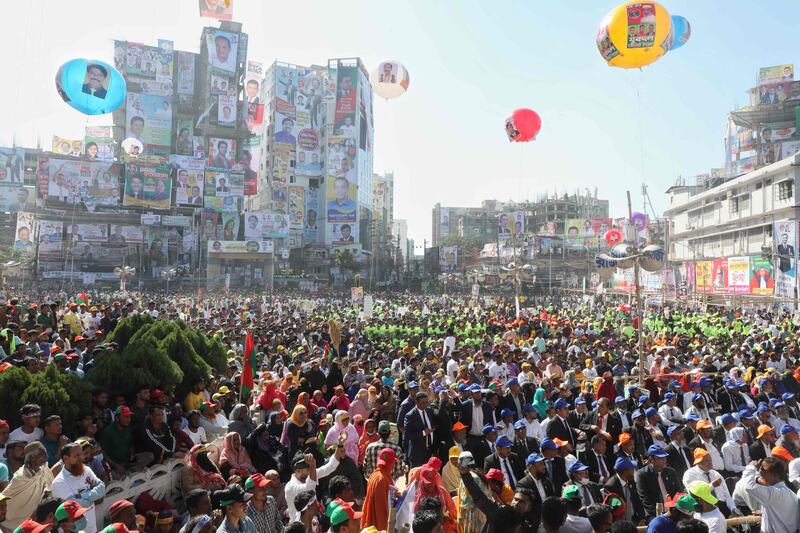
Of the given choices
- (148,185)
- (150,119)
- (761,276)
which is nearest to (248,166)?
(150,119)

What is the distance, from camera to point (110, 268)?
64.2 metres

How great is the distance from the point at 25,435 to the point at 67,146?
311ft

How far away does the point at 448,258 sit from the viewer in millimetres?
75750

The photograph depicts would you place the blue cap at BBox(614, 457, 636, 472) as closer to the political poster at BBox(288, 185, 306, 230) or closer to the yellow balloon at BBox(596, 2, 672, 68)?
the yellow balloon at BBox(596, 2, 672, 68)

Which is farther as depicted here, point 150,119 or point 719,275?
point 150,119

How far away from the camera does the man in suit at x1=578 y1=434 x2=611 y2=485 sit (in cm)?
600

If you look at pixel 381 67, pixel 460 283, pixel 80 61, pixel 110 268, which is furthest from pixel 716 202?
pixel 110 268

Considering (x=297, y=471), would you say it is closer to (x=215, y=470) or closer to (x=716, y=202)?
(x=215, y=470)

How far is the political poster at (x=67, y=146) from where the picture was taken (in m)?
86.4

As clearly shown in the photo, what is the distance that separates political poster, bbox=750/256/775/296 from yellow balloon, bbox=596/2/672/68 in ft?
89.1

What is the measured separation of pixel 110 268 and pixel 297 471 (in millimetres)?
65936

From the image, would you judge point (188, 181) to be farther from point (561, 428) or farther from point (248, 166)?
point (561, 428)

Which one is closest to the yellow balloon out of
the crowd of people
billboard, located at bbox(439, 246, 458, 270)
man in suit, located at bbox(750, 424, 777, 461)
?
the crowd of people

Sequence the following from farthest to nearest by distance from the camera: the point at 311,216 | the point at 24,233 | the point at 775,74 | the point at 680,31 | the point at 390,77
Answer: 1. the point at 311,216
2. the point at 775,74
3. the point at 24,233
4. the point at 390,77
5. the point at 680,31
